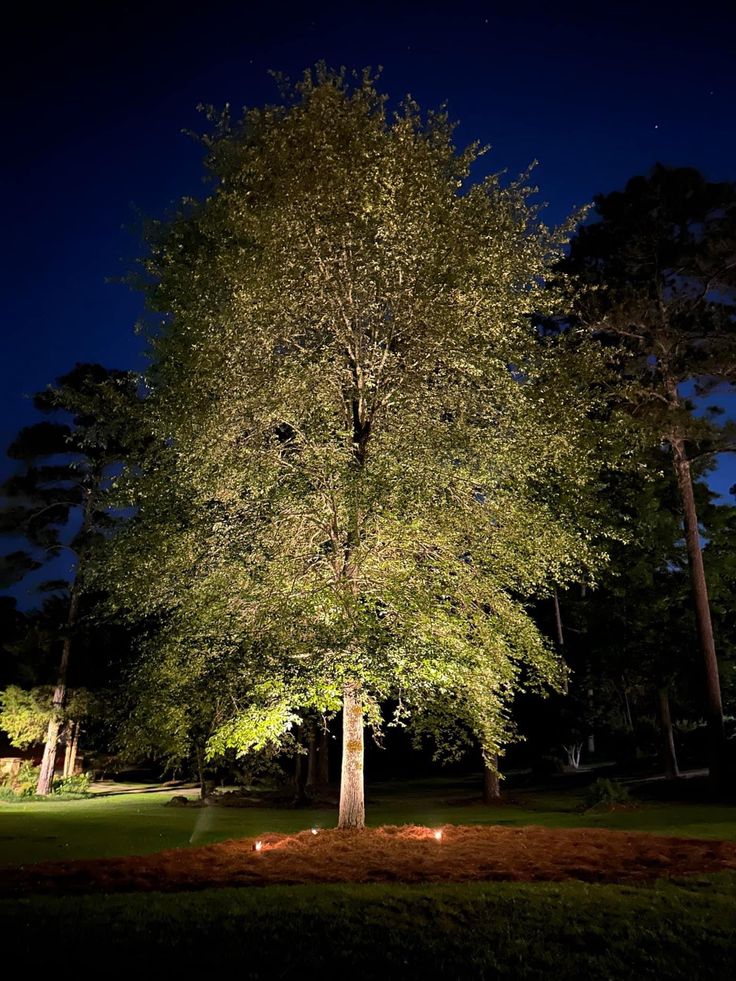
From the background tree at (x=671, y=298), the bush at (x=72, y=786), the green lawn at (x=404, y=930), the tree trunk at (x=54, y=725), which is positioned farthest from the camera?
the bush at (x=72, y=786)

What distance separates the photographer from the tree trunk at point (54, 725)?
32438mm

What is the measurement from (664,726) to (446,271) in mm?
24112

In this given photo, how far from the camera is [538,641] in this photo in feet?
45.5

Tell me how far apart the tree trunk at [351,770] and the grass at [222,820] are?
2822 mm

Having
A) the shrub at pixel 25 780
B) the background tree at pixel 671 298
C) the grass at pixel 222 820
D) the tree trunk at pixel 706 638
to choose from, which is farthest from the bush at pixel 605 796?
the shrub at pixel 25 780

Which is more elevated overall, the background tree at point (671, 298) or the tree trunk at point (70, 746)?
the background tree at point (671, 298)

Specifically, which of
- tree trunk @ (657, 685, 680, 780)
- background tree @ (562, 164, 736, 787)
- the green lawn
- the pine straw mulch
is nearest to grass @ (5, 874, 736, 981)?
the green lawn

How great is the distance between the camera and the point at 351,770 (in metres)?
14.5

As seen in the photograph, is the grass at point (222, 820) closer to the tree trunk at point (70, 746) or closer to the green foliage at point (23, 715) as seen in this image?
the green foliage at point (23, 715)

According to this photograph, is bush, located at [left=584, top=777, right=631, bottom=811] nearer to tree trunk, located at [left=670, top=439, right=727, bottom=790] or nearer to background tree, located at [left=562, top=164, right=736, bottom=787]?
tree trunk, located at [left=670, top=439, right=727, bottom=790]

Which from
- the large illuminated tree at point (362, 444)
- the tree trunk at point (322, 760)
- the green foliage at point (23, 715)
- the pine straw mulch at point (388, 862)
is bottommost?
the pine straw mulch at point (388, 862)

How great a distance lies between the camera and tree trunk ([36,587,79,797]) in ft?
106

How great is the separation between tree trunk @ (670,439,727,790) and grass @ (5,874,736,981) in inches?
648

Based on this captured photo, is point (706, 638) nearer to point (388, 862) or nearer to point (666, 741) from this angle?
point (666, 741)
